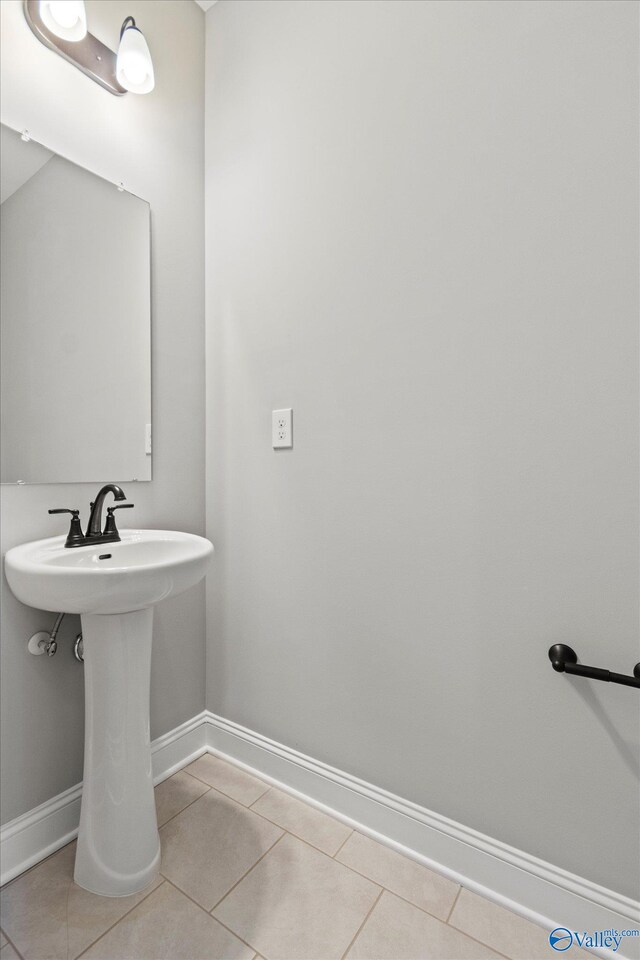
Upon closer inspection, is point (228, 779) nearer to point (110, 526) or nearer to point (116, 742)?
point (116, 742)

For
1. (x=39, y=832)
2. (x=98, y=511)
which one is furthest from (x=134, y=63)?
(x=39, y=832)

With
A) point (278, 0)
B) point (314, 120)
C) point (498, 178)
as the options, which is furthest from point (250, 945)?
→ point (278, 0)

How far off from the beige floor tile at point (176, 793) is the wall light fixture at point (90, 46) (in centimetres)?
206

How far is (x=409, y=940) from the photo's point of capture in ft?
3.29

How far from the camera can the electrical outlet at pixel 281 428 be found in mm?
1438

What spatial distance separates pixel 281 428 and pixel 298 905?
1.18m

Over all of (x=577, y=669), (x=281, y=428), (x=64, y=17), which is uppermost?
(x=64, y=17)

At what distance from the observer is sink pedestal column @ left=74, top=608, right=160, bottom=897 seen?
3.63ft

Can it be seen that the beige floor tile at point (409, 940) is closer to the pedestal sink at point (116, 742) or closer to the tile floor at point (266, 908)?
the tile floor at point (266, 908)

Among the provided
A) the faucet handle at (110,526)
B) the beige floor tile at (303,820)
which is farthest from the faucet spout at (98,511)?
the beige floor tile at (303,820)

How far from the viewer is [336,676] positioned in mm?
1361

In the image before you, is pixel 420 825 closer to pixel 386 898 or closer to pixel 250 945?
pixel 386 898

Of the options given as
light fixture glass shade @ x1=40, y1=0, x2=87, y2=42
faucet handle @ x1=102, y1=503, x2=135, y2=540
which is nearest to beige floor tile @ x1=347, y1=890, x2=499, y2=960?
faucet handle @ x1=102, y1=503, x2=135, y2=540

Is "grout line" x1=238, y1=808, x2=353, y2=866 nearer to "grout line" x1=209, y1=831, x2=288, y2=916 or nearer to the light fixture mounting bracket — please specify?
"grout line" x1=209, y1=831, x2=288, y2=916
